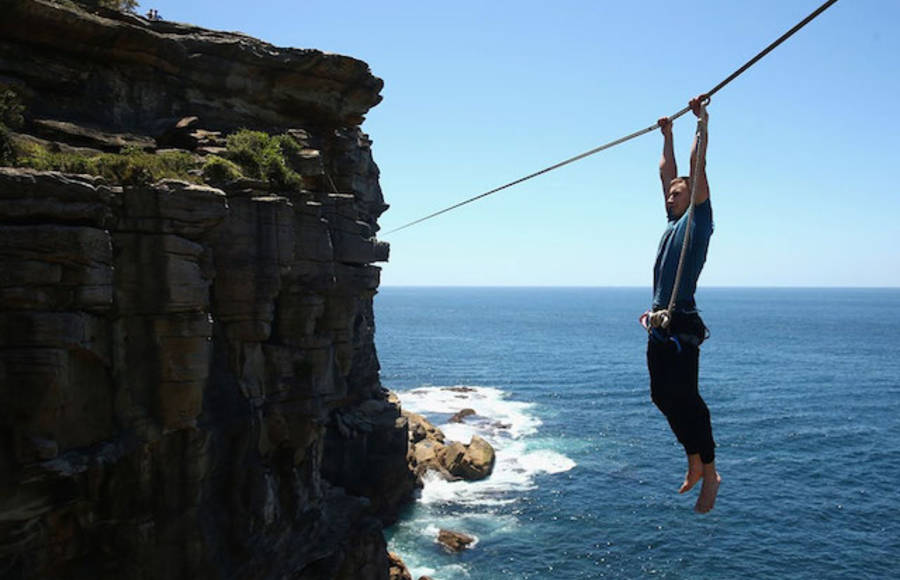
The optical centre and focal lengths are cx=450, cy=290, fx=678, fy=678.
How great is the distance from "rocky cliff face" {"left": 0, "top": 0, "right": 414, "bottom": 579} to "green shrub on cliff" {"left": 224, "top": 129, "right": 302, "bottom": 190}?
545 millimetres

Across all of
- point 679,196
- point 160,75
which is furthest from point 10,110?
point 679,196

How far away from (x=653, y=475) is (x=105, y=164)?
4367cm

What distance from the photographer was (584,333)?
488 feet

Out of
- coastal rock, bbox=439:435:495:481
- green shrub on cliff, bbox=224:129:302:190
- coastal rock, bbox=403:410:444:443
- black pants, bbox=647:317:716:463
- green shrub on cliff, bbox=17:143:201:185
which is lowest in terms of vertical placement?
coastal rock, bbox=439:435:495:481

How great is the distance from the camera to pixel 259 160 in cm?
2308

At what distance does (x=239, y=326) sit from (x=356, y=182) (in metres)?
11.1

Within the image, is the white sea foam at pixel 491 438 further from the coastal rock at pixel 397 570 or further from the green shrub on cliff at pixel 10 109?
the green shrub on cliff at pixel 10 109

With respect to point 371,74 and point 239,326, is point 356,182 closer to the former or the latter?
point 371,74

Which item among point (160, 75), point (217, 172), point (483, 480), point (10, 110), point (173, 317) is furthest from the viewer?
point (483, 480)

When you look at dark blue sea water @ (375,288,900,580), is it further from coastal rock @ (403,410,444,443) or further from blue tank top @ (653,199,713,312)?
blue tank top @ (653,199,713,312)

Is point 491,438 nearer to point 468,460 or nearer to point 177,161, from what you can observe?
point 468,460

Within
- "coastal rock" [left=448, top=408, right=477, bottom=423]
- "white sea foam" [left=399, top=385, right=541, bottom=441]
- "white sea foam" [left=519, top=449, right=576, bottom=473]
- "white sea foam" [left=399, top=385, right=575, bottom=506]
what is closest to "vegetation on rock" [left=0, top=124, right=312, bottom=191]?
"white sea foam" [left=399, top=385, right=575, bottom=506]

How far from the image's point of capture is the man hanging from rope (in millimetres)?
7871

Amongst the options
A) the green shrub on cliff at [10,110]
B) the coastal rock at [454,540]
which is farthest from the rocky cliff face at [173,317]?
the coastal rock at [454,540]
